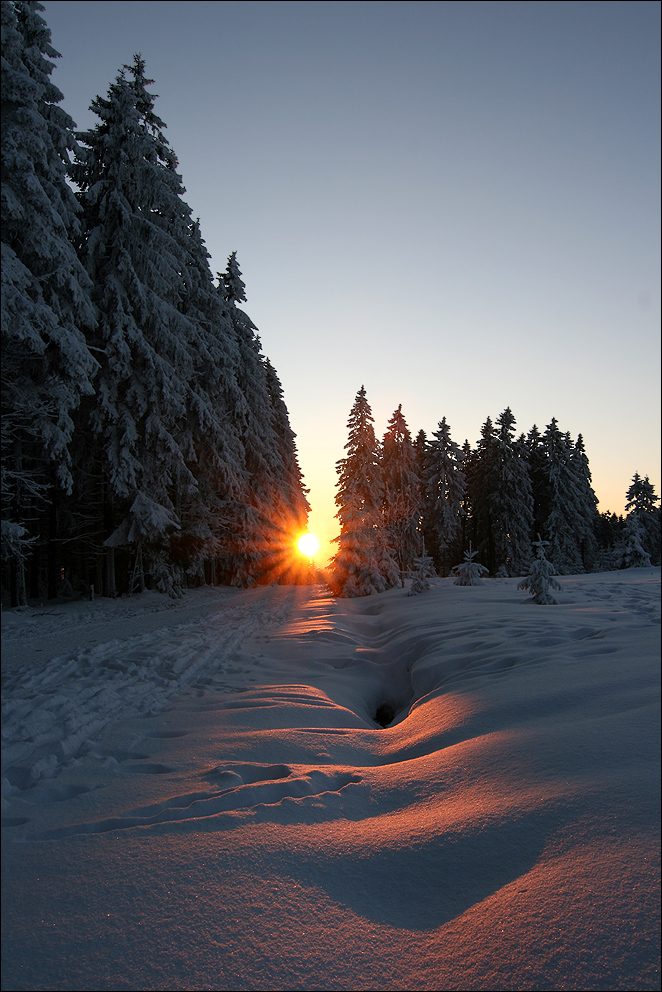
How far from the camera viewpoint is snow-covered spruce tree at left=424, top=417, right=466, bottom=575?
35.3m

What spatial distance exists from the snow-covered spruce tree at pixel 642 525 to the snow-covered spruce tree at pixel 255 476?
2036cm

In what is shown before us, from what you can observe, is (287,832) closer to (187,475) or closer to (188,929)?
(188,929)

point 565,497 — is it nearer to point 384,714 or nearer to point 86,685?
point 384,714

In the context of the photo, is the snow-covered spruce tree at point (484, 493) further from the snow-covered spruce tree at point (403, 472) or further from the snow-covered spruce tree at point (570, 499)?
the snow-covered spruce tree at point (570, 499)

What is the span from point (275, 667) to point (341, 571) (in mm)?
13278

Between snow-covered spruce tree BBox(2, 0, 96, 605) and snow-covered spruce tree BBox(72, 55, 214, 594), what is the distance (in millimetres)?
1689

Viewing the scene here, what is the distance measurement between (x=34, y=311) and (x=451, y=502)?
1238 inches

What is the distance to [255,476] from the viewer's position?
25.2 metres

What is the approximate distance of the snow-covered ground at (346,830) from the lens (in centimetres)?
153

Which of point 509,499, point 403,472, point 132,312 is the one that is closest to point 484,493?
point 509,499

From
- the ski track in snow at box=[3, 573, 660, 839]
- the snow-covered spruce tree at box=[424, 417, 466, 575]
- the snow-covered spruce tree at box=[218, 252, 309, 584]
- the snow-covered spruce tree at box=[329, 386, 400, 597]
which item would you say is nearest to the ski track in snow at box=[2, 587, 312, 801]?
the ski track in snow at box=[3, 573, 660, 839]

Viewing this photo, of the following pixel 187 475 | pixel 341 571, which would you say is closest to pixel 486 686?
pixel 187 475

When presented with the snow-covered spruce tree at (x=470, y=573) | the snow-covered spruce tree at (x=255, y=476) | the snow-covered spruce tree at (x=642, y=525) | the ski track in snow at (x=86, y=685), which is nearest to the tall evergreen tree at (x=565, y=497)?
the snow-covered spruce tree at (x=470, y=573)

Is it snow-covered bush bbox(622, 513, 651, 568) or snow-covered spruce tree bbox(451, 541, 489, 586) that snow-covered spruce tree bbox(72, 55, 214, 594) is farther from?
snow-covered bush bbox(622, 513, 651, 568)
